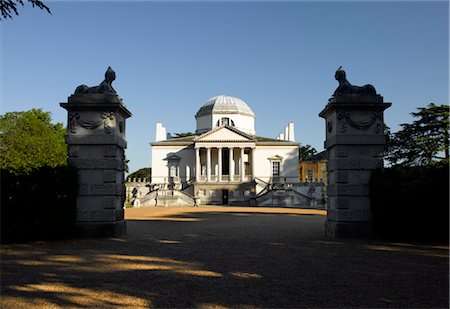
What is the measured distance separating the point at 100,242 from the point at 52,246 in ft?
4.85

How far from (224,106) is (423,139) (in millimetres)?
36849

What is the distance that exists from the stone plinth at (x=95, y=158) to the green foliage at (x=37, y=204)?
0.60 metres

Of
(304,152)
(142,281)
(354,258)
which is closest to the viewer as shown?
(142,281)

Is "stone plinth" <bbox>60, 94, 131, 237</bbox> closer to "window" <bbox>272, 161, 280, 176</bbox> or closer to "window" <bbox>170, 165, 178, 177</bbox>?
"window" <bbox>170, 165, 178, 177</bbox>

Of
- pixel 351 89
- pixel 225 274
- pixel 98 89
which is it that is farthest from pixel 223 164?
pixel 225 274

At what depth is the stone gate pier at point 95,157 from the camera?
1368 cm

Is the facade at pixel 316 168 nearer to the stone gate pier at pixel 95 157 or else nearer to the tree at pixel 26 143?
the tree at pixel 26 143

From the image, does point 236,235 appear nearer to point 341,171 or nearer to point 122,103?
point 341,171

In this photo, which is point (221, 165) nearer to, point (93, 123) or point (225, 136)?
point (225, 136)

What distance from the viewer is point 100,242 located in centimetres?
1230

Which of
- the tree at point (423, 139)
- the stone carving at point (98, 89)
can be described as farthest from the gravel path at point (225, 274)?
the tree at point (423, 139)

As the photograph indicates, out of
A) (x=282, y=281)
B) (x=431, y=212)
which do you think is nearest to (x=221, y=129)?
(x=431, y=212)

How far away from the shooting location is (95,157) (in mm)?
13781

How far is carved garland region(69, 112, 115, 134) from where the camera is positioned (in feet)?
45.2
